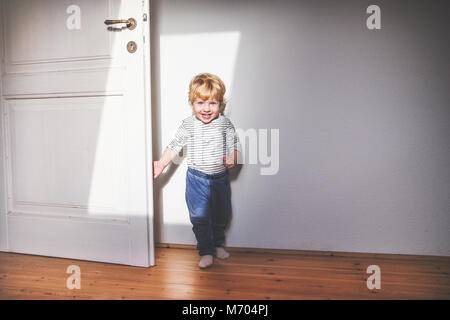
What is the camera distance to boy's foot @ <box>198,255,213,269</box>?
1.93 meters

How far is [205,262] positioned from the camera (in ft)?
6.36

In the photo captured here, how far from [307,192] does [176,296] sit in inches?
35.9

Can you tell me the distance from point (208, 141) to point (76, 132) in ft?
2.20

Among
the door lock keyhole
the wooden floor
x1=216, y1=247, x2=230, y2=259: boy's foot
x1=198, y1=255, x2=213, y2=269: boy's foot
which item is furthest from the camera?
x1=216, y1=247, x2=230, y2=259: boy's foot

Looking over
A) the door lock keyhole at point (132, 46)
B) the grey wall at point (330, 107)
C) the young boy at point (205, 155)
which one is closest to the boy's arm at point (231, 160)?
the young boy at point (205, 155)

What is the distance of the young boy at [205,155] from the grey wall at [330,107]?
166 millimetres

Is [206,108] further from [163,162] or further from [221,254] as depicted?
[221,254]

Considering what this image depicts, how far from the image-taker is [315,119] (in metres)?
2.08

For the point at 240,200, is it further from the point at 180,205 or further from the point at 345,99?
the point at 345,99

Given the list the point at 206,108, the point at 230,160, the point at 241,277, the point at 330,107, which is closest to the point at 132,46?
the point at 206,108

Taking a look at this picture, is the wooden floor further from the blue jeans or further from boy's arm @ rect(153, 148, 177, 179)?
boy's arm @ rect(153, 148, 177, 179)

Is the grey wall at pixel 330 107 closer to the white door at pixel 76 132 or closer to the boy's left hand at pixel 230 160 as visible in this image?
the boy's left hand at pixel 230 160

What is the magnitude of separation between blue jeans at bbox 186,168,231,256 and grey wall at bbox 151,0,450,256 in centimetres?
15
